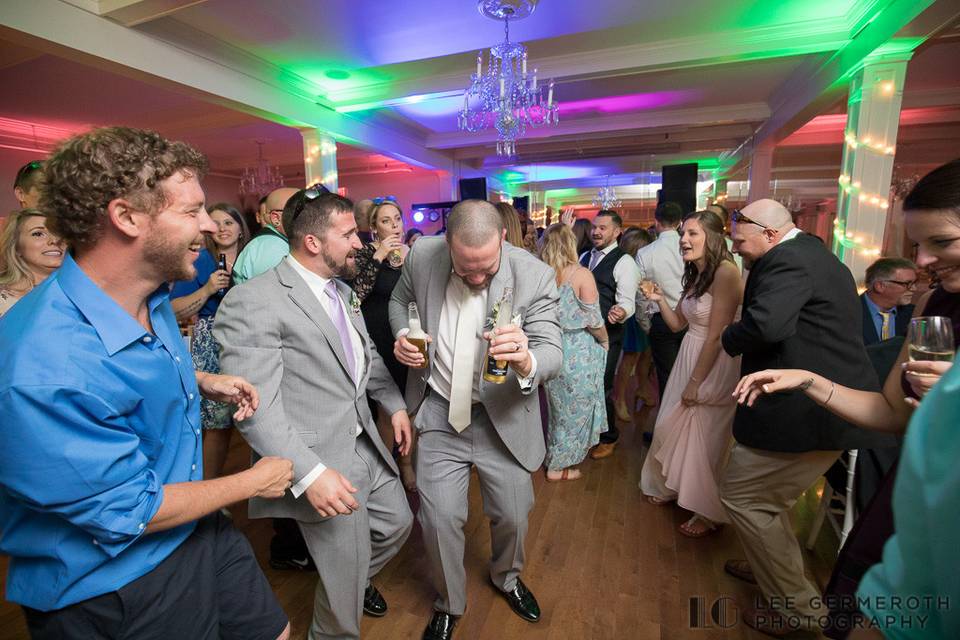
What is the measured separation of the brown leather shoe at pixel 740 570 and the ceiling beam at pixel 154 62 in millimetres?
5542

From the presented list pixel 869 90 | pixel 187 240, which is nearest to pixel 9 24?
pixel 187 240

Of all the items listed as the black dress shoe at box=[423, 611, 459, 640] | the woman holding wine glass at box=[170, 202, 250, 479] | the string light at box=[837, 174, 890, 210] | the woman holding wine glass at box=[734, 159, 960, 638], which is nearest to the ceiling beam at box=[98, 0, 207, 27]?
the woman holding wine glass at box=[170, 202, 250, 479]

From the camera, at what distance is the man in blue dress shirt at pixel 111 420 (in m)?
0.80

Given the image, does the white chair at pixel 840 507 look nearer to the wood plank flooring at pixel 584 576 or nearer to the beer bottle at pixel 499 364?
the wood plank flooring at pixel 584 576

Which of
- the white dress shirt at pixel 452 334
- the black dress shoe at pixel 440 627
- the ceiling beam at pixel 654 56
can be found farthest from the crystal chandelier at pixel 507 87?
the black dress shoe at pixel 440 627

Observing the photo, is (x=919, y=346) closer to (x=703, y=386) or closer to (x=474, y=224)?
(x=474, y=224)

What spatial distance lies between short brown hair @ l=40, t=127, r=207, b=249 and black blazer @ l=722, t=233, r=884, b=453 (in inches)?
75.8

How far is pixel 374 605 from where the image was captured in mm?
2023

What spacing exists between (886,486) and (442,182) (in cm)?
1070

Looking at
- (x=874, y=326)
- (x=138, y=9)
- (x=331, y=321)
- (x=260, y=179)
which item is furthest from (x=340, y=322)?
(x=260, y=179)

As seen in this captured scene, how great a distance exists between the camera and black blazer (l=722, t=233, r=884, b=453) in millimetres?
1684

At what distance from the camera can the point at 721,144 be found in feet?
30.2

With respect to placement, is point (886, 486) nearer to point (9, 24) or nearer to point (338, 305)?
point (338, 305)

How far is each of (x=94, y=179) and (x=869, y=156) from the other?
5799mm
